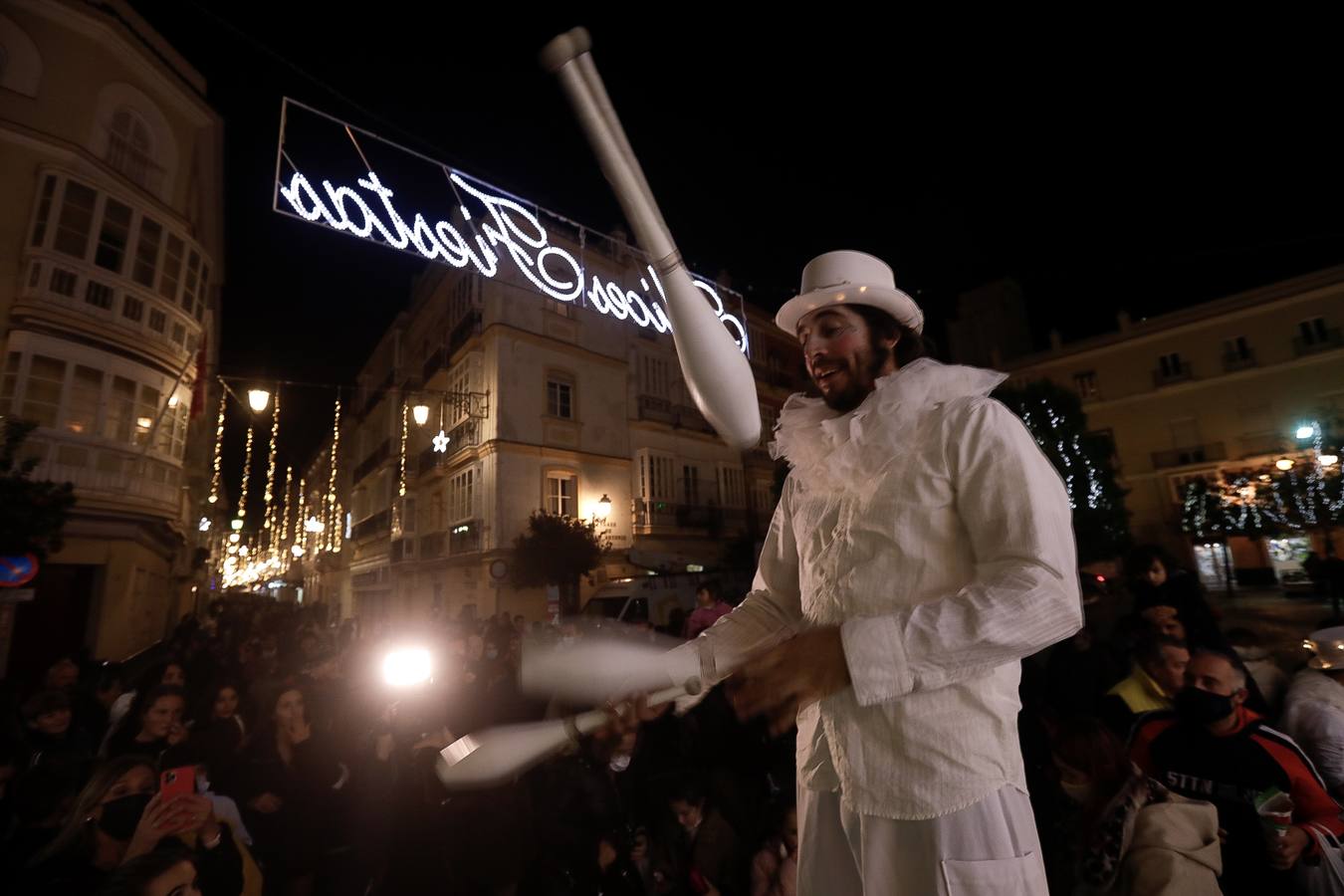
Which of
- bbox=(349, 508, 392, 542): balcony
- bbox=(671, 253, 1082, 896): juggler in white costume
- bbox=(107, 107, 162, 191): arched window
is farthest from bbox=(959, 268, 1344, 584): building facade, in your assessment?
bbox=(107, 107, 162, 191): arched window

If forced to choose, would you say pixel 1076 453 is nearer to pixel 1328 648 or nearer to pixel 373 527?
pixel 1328 648

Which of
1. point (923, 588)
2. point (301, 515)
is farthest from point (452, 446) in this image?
point (301, 515)

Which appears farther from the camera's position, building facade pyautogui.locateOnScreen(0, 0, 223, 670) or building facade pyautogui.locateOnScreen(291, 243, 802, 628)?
building facade pyautogui.locateOnScreen(291, 243, 802, 628)

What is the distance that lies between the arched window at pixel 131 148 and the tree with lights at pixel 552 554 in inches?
513

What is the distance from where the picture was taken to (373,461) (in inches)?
1281

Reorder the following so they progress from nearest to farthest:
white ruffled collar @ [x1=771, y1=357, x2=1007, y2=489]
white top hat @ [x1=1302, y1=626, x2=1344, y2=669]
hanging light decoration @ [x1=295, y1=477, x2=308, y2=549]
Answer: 1. white ruffled collar @ [x1=771, y1=357, x2=1007, y2=489]
2. white top hat @ [x1=1302, y1=626, x2=1344, y2=669]
3. hanging light decoration @ [x1=295, y1=477, x2=308, y2=549]

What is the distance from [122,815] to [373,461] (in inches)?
1270

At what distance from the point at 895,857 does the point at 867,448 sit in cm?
87

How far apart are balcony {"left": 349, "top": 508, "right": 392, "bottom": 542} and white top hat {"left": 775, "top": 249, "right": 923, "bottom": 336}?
97.5ft

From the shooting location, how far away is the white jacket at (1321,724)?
3.49 meters

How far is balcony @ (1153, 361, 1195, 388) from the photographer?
101 feet

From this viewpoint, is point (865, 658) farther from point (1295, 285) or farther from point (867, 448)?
point (1295, 285)

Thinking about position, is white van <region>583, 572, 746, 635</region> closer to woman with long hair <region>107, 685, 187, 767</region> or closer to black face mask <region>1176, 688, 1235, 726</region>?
woman with long hair <region>107, 685, 187, 767</region>

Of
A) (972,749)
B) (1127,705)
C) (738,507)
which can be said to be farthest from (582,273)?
(738,507)
